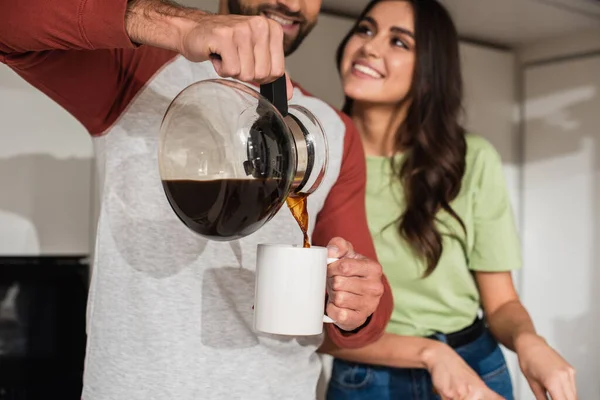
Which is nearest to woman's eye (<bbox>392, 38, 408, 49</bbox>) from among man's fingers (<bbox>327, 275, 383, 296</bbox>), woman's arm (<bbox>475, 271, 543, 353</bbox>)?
woman's arm (<bbox>475, 271, 543, 353</bbox>)

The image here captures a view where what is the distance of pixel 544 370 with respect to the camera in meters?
1.04

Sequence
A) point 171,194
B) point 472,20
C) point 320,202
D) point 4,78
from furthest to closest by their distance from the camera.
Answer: point 472,20, point 4,78, point 320,202, point 171,194

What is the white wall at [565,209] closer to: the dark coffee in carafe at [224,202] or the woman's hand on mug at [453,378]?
the woman's hand on mug at [453,378]

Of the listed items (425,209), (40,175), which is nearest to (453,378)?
(425,209)

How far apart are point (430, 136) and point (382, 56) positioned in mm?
189

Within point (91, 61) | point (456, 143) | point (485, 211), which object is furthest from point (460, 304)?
point (91, 61)

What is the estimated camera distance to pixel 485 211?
135cm

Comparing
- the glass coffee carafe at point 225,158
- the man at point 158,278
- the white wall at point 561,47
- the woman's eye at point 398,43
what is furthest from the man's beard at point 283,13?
the white wall at point 561,47

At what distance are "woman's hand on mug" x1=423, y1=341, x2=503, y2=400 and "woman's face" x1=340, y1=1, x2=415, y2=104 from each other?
1.67ft

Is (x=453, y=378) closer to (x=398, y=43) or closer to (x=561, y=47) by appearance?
(x=398, y=43)

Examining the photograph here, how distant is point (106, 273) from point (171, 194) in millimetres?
301

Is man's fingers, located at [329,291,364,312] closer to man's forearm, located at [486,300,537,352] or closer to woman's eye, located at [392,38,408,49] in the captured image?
man's forearm, located at [486,300,537,352]

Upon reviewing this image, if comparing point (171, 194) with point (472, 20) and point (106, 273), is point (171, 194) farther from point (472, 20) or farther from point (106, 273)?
point (472, 20)

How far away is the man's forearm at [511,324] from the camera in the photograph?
119cm
